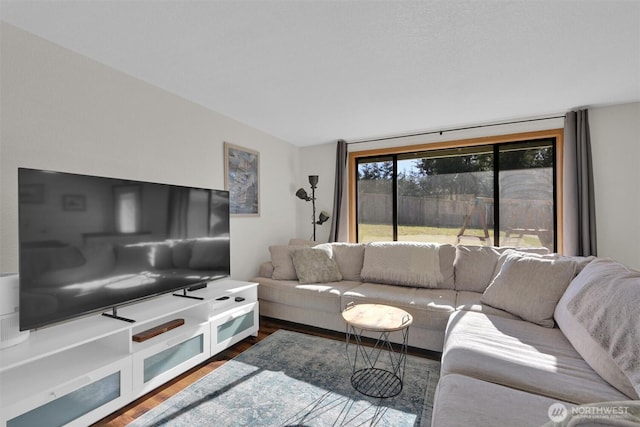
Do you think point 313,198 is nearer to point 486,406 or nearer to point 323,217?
point 323,217

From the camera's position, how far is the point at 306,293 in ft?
9.82

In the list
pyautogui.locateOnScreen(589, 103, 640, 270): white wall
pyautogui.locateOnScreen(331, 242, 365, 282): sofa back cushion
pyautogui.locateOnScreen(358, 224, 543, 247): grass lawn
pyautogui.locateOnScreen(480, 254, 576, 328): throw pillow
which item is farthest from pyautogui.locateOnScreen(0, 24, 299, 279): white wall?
pyautogui.locateOnScreen(589, 103, 640, 270): white wall

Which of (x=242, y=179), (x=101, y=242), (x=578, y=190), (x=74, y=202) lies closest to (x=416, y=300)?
Answer: (x=578, y=190)

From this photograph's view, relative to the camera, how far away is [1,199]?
166 centimetres

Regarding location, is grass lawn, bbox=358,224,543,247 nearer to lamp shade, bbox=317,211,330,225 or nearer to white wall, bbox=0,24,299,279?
lamp shade, bbox=317,211,330,225

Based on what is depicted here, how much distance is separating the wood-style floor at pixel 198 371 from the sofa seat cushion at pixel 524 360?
797 millimetres

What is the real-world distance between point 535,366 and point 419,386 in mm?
833

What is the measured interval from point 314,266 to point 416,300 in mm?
→ 1176

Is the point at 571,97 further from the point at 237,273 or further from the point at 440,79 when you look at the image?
the point at 237,273

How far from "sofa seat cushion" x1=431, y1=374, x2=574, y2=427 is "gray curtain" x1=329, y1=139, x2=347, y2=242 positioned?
2930mm

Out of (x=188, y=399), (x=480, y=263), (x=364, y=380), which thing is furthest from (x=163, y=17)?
(x=480, y=263)

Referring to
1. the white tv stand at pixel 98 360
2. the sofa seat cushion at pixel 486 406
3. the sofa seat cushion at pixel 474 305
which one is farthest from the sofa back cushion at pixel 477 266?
the white tv stand at pixel 98 360

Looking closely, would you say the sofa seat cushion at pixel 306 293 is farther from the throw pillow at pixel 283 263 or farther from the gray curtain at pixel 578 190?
the gray curtain at pixel 578 190

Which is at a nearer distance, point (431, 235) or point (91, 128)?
point (91, 128)
